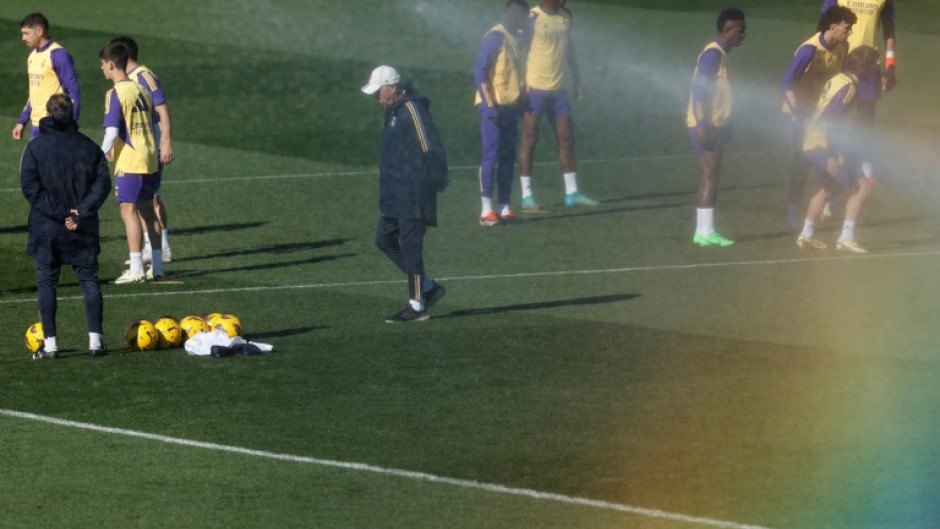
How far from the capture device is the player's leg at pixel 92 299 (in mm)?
13945

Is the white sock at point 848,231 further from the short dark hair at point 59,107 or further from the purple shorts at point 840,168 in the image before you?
the short dark hair at point 59,107

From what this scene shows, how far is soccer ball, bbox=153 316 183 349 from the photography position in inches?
567

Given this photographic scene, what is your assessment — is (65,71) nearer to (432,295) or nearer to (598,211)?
(432,295)

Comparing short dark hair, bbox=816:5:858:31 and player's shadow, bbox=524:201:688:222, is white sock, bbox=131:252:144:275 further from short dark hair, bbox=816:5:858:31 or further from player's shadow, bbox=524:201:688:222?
short dark hair, bbox=816:5:858:31

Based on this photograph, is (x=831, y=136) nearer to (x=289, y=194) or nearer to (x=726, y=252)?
(x=726, y=252)

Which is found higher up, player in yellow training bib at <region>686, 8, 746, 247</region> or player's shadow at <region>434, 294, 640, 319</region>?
player in yellow training bib at <region>686, 8, 746, 247</region>

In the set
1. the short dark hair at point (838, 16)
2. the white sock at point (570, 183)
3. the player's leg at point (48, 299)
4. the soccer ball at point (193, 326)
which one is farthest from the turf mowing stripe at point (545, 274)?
the white sock at point (570, 183)

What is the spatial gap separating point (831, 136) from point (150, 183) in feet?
22.8

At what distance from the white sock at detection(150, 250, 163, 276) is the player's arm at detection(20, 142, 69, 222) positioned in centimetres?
395

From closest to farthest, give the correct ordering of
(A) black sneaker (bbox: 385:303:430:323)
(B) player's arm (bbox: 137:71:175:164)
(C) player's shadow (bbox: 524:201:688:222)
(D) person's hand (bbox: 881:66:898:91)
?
(A) black sneaker (bbox: 385:303:430:323) → (B) player's arm (bbox: 137:71:175:164) → (D) person's hand (bbox: 881:66:898:91) → (C) player's shadow (bbox: 524:201:688:222)

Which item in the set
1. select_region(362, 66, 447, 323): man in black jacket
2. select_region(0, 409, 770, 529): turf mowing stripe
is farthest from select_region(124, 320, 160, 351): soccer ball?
select_region(362, 66, 447, 323): man in black jacket

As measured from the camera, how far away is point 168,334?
14.4 m

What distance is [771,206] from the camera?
73.5 ft

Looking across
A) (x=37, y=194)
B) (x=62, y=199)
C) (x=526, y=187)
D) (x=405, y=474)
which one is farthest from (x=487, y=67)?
(x=405, y=474)
